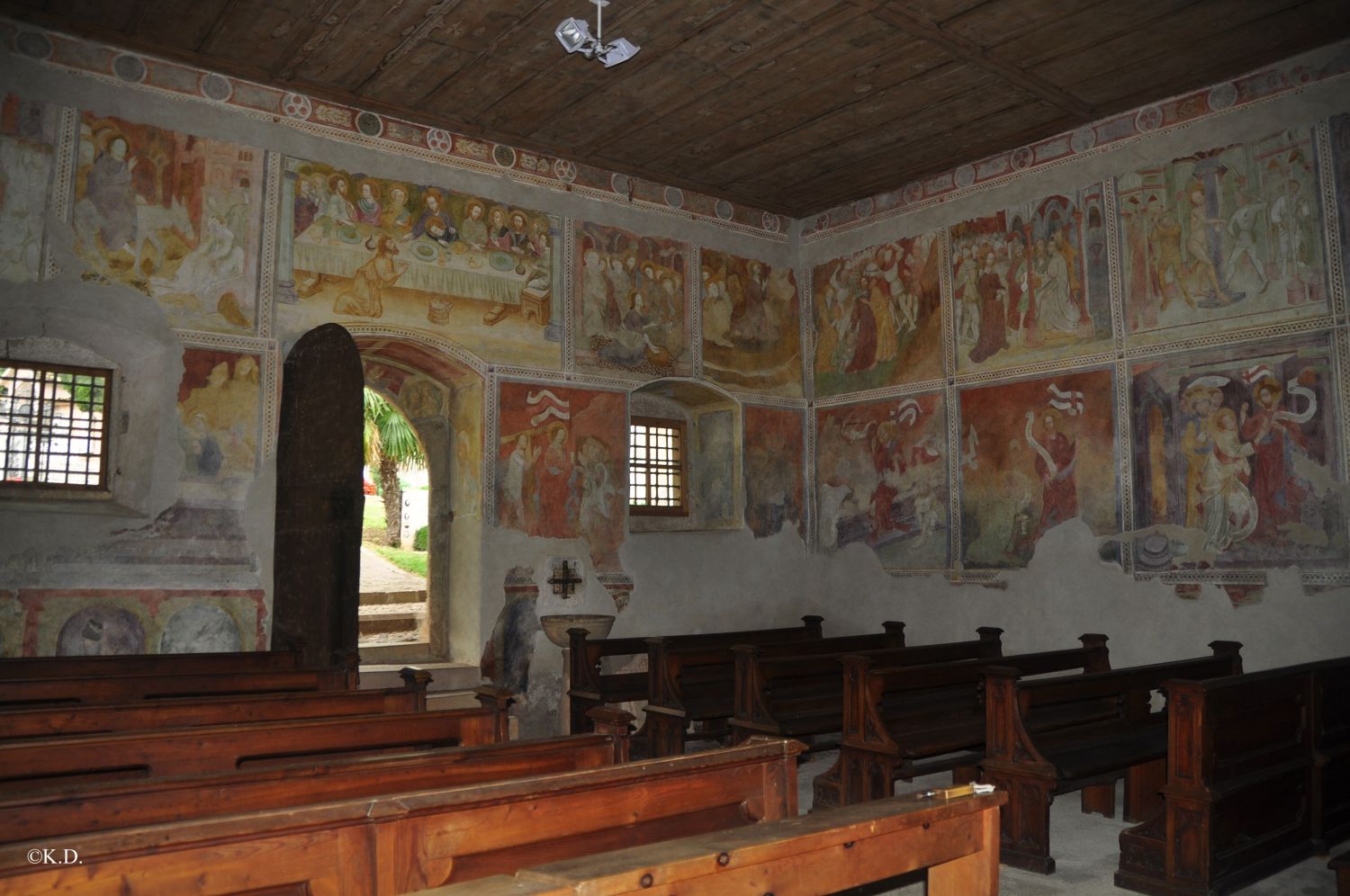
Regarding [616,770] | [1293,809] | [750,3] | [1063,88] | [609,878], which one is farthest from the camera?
[1063,88]

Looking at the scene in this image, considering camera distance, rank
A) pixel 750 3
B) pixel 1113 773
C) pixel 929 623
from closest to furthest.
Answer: pixel 1113 773, pixel 750 3, pixel 929 623

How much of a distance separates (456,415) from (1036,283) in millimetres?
6246

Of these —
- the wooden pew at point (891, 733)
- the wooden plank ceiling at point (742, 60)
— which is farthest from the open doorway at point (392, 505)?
the wooden pew at point (891, 733)

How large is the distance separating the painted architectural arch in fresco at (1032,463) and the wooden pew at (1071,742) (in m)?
2.65

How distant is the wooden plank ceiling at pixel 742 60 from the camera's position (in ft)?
26.5

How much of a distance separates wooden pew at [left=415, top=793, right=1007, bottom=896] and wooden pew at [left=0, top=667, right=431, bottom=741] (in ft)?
10.2

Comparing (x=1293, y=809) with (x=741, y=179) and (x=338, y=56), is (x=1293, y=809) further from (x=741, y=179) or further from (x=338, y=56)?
(x=338, y=56)

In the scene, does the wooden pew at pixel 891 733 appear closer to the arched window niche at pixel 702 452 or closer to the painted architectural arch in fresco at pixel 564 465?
the painted architectural arch in fresco at pixel 564 465

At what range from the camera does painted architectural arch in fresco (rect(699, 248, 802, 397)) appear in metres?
12.1

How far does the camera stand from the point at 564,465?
10.8 metres

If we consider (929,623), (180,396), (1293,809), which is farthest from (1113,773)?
(180,396)

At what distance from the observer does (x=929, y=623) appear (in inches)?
440

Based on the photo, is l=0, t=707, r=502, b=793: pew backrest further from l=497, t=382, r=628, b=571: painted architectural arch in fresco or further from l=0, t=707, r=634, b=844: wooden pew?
l=497, t=382, r=628, b=571: painted architectural arch in fresco

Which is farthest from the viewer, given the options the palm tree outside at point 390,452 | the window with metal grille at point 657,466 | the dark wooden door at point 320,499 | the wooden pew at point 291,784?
the palm tree outside at point 390,452
